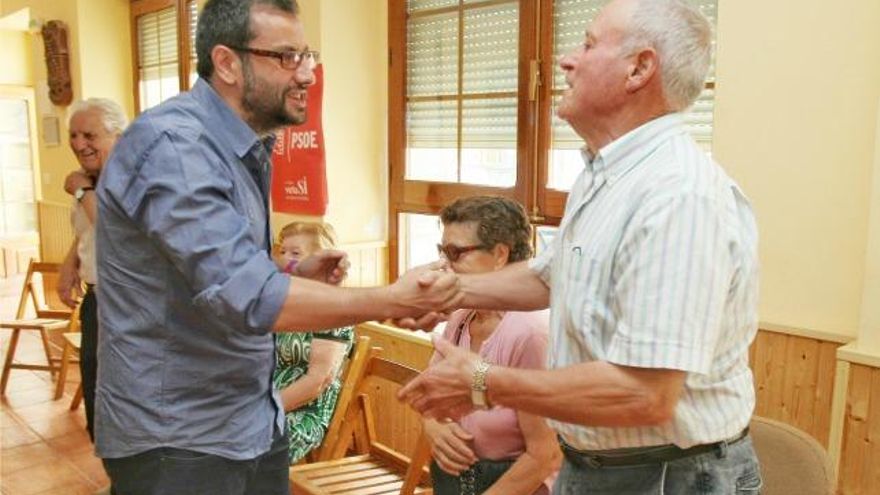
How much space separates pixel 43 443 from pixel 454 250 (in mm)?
2826

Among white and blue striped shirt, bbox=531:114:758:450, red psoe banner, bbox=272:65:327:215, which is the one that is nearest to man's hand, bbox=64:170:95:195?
red psoe banner, bbox=272:65:327:215

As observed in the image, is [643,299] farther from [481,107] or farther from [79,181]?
[79,181]

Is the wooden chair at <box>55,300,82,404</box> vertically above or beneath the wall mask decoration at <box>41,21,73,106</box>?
beneath

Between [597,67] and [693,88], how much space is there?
147mm

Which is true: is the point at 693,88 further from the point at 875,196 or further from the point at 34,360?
the point at 34,360

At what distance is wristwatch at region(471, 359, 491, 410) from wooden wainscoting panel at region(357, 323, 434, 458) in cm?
204

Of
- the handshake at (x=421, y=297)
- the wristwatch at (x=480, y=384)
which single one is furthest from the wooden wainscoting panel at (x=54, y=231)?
the wristwatch at (x=480, y=384)

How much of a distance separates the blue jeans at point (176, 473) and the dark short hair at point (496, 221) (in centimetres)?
85

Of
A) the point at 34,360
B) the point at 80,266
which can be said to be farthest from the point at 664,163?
the point at 34,360

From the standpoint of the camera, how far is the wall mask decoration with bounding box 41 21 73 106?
591cm

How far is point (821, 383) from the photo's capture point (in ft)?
7.40

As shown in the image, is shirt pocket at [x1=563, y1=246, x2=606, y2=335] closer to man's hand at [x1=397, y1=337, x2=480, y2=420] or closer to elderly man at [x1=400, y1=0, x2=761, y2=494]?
elderly man at [x1=400, y1=0, x2=761, y2=494]

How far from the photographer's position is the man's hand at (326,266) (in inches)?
68.8

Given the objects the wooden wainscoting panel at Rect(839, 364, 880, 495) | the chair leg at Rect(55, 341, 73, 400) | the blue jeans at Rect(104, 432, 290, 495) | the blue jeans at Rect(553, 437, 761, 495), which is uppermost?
the blue jeans at Rect(553, 437, 761, 495)
